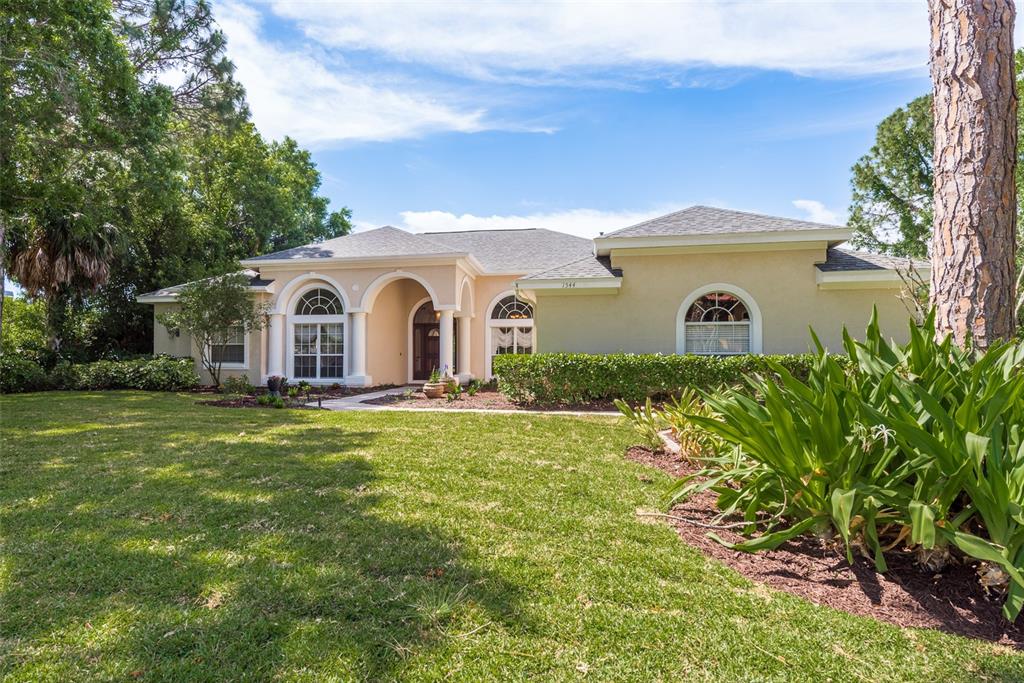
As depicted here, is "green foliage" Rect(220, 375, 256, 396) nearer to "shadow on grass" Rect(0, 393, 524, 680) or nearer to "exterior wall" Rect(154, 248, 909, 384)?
"exterior wall" Rect(154, 248, 909, 384)

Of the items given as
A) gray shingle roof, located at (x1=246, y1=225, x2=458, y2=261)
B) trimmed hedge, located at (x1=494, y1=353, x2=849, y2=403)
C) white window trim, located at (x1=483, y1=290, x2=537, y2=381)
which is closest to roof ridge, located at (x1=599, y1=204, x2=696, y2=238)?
trimmed hedge, located at (x1=494, y1=353, x2=849, y2=403)

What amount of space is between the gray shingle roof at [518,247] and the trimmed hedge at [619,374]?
7260 mm

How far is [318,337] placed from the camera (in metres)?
18.2

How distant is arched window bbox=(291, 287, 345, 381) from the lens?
18.1m

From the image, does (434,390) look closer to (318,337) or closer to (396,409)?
(396,409)

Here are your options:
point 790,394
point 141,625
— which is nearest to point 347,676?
point 141,625

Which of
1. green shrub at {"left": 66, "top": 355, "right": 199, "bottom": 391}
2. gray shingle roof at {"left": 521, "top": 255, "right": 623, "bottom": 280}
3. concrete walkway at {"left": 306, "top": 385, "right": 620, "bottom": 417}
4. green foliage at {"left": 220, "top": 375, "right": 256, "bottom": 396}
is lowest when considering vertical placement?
concrete walkway at {"left": 306, "top": 385, "right": 620, "bottom": 417}

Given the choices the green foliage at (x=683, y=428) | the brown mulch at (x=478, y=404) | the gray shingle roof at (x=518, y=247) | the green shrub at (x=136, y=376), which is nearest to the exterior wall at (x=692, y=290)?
the brown mulch at (x=478, y=404)

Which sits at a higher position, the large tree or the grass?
the large tree

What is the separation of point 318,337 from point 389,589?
1650cm

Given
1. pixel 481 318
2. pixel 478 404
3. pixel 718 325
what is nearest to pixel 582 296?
pixel 718 325

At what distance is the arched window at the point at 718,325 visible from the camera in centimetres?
1363

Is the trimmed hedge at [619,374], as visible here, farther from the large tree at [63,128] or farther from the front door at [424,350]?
the large tree at [63,128]

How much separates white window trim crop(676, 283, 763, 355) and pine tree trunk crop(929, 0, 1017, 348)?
899cm
